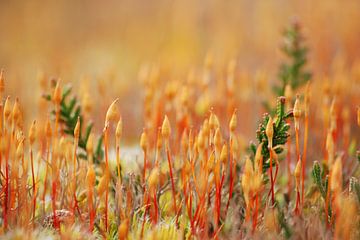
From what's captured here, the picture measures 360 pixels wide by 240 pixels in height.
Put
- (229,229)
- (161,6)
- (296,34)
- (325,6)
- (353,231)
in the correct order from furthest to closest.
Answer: (161,6) → (325,6) → (296,34) → (229,229) → (353,231)

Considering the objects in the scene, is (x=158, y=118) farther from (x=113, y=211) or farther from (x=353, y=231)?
(x=353, y=231)

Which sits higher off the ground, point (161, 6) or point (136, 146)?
point (161, 6)

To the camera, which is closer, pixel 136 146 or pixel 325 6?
pixel 136 146

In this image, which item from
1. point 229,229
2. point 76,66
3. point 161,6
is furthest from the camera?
point 161,6

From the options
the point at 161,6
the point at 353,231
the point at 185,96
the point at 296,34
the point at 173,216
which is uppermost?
the point at 161,6

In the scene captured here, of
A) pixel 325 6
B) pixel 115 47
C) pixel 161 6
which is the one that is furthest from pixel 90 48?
pixel 325 6

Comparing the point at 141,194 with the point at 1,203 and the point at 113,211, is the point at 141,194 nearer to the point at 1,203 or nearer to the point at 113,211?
the point at 113,211
